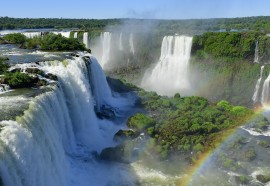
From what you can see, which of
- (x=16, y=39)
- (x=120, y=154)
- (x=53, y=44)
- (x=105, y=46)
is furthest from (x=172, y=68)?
(x=120, y=154)

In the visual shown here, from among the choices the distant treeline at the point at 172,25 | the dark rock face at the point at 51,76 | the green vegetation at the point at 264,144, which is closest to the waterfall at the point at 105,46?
the distant treeline at the point at 172,25

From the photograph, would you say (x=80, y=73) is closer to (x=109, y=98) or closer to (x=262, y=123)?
(x=109, y=98)

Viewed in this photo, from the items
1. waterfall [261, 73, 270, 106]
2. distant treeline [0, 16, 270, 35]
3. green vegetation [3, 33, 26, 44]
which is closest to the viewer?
waterfall [261, 73, 270, 106]

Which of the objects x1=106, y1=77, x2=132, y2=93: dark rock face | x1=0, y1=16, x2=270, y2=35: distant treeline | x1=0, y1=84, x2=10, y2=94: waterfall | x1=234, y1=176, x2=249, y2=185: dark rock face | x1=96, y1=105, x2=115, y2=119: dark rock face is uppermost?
x1=0, y1=16, x2=270, y2=35: distant treeline

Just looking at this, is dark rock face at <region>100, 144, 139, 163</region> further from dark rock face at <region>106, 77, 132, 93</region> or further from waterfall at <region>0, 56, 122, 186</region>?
dark rock face at <region>106, 77, 132, 93</region>

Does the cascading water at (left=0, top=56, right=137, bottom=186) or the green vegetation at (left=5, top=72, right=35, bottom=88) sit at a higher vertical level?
the green vegetation at (left=5, top=72, right=35, bottom=88)

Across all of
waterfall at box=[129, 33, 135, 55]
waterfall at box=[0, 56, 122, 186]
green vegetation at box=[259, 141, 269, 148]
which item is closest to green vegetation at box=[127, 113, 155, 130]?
waterfall at box=[0, 56, 122, 186]
